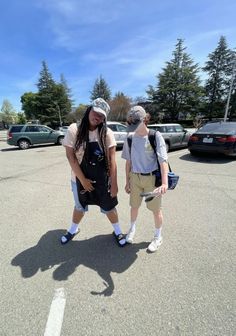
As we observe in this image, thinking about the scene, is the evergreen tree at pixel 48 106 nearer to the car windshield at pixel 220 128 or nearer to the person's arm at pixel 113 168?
the car windshield at pixel 220 128

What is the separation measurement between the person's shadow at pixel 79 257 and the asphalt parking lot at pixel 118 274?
1 centimetres

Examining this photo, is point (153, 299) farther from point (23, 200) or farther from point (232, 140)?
point (232, 140)

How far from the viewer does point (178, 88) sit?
36.9 m

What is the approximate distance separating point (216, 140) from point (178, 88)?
1323 inches

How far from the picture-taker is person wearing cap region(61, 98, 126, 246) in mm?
2170

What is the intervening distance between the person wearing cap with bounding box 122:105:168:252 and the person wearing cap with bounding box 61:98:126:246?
252 millimetres

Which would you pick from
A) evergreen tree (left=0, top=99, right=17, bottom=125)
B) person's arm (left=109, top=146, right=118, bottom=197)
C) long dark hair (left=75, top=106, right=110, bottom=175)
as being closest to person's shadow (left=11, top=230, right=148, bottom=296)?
person's arm (left=109, top=146, right=118, bottom=197)

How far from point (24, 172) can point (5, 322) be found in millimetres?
5783

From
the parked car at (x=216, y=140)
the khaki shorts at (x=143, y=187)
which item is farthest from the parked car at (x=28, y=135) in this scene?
the khaki shorts at (x=143, y=187)

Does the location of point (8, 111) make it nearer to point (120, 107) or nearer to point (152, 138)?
point (120, 107)

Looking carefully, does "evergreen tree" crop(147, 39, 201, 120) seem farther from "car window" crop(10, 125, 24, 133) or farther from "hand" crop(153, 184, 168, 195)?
"hand" crop(153, 184, 168, 195)

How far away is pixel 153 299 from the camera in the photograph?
6.09ft

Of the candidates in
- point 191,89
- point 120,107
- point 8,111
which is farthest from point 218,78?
point 8,111

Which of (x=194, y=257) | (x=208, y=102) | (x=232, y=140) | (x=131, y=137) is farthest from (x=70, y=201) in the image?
(x=208, y=102)
